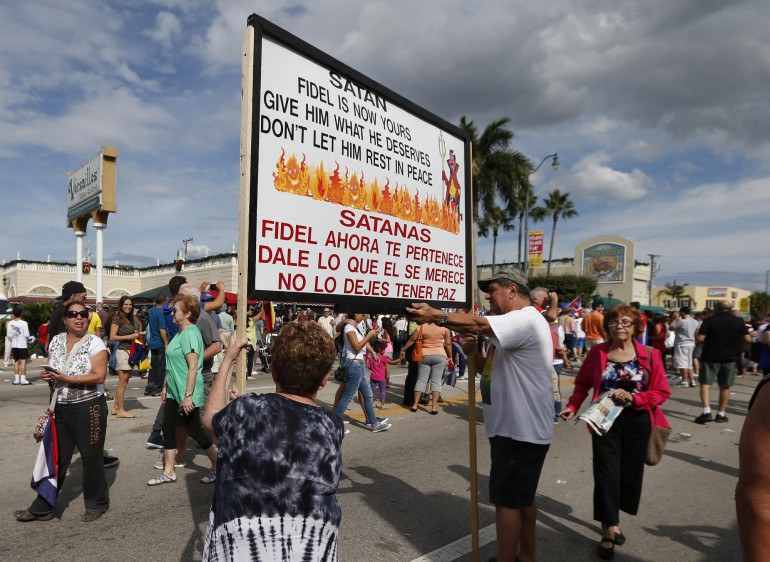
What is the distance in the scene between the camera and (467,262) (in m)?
4.15

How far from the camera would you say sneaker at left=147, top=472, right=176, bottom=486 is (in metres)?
4.92

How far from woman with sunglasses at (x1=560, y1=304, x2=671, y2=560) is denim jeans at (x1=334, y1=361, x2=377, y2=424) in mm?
3460

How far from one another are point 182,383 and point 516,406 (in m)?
3.11

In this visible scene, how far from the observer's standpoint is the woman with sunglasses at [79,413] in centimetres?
412

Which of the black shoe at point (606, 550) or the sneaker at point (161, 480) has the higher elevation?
the black shoe at point (606, 550)

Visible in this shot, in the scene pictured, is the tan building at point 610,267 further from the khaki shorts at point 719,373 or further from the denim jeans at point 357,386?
the denim jeans at point 357,386

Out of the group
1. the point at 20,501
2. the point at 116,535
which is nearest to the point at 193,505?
the point at 116,535

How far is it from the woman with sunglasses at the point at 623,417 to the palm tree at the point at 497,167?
2747cm

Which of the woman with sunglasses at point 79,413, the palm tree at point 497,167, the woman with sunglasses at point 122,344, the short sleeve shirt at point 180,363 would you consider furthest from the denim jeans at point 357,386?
the palm tree at point 497,167

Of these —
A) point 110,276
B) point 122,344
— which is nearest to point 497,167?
point 122,344

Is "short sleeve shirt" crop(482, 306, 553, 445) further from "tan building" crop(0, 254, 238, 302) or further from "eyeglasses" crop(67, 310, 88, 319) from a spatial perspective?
"tan building" crop(0, 254, 238, 302)

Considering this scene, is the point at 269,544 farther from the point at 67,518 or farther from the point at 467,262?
the point at 67,518

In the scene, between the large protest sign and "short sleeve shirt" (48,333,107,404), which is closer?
the large protest sign

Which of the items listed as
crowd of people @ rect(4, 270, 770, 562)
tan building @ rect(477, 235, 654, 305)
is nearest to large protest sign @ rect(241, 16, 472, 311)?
crowd of people @ rect(4, 270, 770, 562)
